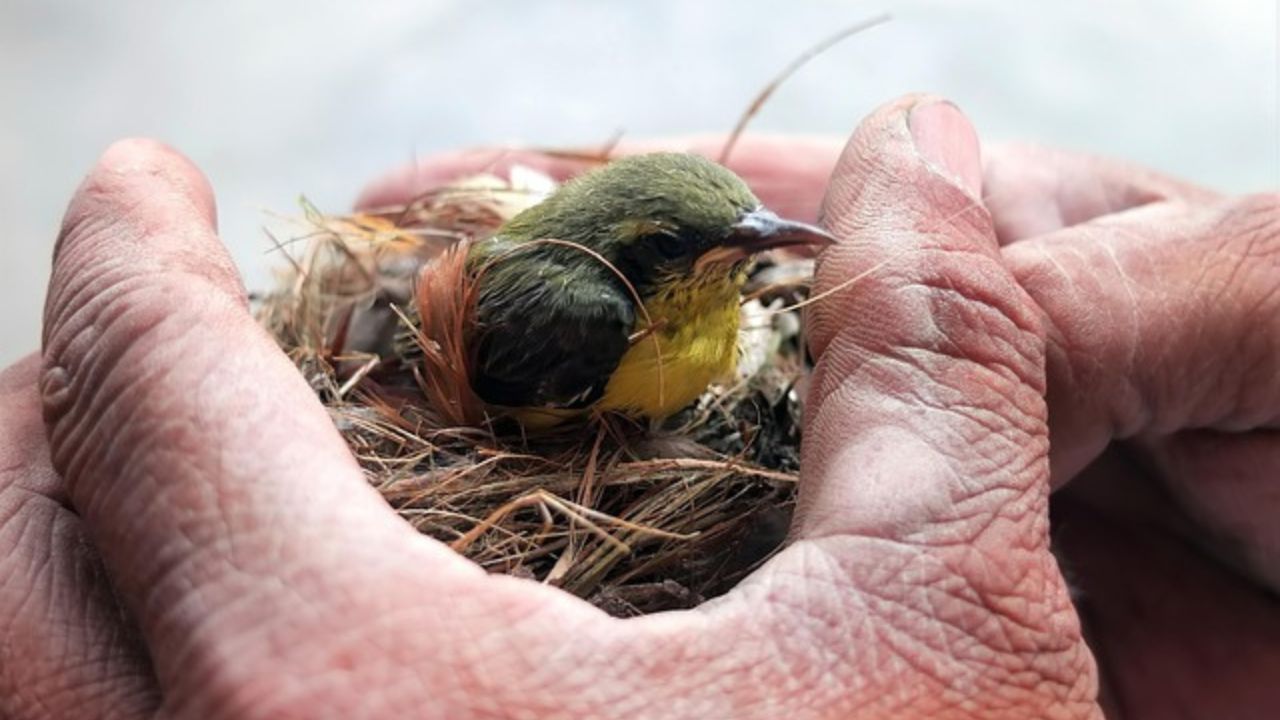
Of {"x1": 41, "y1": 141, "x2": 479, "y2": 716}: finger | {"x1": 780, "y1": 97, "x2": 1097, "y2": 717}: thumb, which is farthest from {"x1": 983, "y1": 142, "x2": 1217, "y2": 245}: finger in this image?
{"x1": 41, "y1": 141, "x2": 479, "y2": 716}: finger

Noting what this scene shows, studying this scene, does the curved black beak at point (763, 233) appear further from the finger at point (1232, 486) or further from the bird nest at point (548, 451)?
the finger at point (1232, 486)

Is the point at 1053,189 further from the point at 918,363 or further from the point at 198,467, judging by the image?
the point at 198,467

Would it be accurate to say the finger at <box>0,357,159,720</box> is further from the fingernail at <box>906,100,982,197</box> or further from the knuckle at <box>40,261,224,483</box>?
the fingernail at <box>906,100,982,197</box>

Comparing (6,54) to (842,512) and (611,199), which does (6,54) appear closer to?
(611,199)

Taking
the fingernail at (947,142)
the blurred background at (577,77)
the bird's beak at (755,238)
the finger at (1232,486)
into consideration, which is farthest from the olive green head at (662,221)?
the blurred background at (577,77)

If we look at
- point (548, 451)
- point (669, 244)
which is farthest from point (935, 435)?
point (548, 451)
